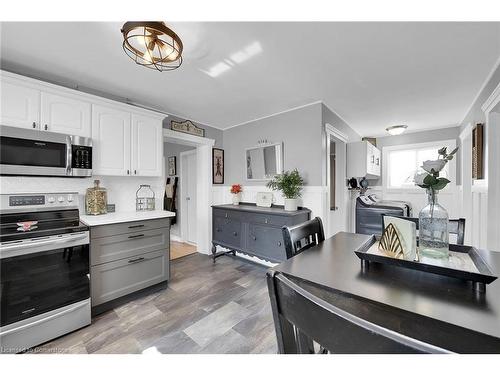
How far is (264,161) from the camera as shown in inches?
133

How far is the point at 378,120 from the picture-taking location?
144 inches

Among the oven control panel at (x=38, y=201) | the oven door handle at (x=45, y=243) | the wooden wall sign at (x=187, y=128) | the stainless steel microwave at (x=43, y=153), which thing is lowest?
the oven door handle at (x=45, y=243)

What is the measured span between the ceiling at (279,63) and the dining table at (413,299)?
1.59 m

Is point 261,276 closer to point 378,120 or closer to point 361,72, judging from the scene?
point 361,72

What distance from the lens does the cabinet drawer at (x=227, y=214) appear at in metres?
3.06

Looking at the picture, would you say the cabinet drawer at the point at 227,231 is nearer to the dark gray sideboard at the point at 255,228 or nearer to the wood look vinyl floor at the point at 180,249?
the dark gray sideboard at the point at 255,228

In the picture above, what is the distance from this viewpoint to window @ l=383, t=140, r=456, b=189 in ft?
14.6

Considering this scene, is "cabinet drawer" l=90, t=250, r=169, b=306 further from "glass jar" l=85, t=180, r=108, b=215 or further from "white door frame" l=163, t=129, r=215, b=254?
"white door frame" l=163, t=129, r=215, b=254

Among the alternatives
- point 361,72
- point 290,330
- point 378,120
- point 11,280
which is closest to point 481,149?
point 378,120

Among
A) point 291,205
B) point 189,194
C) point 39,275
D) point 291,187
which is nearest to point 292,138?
point 291,187

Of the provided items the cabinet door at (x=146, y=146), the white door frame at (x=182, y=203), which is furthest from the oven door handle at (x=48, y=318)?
the white door frame at (x=182, y=203)

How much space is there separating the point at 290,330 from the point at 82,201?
8.66ft

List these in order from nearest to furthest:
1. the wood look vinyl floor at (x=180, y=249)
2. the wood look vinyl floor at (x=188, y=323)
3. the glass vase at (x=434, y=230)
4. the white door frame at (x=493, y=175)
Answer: the glass vase at (x=434, y=230)
the wood look vinyl floor at (x=188, y=323)
the white door frame at (x=493, y=175)
the wood look vinyl floor at (x=180, y=249)

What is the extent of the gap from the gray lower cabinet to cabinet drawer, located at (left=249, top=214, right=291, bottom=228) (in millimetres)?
1118
